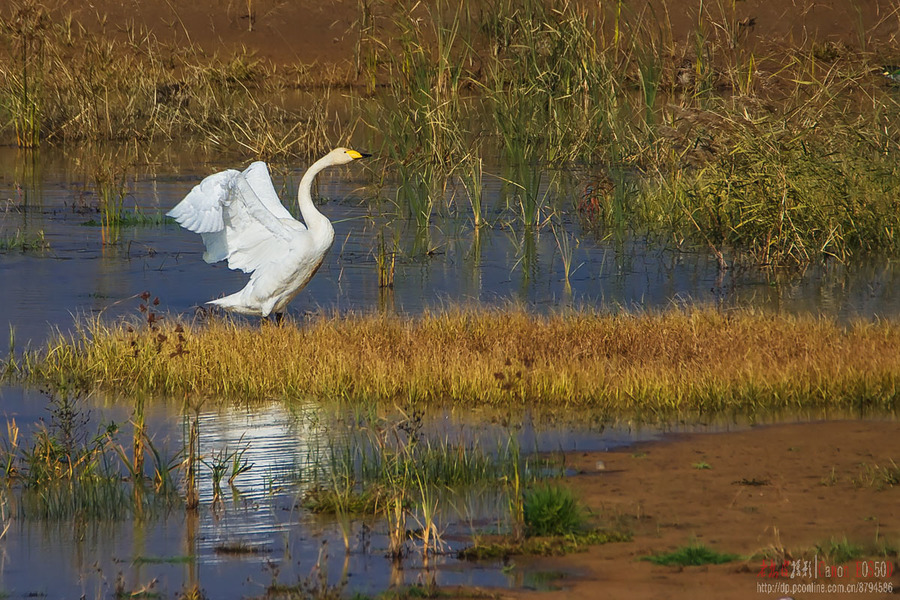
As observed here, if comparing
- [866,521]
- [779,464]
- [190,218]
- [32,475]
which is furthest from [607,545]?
[190,218]

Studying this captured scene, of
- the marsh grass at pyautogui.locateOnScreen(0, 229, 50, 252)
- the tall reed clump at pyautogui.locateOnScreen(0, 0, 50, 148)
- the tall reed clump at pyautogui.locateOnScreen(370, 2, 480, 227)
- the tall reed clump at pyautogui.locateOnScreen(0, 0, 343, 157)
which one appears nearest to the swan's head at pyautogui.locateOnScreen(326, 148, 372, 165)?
the tall reed clump at pyautogui.locateOnScreen(370, 2, 480, 227)

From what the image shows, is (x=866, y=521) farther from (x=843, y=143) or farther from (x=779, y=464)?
(x=843, y=143)

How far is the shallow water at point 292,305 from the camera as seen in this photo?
17.9ft

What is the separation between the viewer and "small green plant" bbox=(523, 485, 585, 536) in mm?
5676

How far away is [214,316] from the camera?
10.4 metres

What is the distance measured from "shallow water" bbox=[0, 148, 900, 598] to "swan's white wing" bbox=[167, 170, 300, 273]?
1053 millimetres

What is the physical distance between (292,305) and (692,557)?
7338 mm

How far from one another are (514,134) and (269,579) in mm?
11104

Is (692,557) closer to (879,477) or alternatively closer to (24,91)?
(879,477)

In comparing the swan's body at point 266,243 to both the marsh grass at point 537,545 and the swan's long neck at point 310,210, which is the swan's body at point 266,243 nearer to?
the swan's long neck at point 310,210

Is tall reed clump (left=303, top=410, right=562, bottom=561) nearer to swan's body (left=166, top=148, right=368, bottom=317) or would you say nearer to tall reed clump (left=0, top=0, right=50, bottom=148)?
swan's body (left=166, top=148, right=368, bottom=317)

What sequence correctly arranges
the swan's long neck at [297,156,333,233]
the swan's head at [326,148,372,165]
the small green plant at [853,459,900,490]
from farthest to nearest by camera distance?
1. the swan's head at [326,148,372,165]
2. the swan's long neck at [297,156,333,233]
3. the small green plant at [853,459,900,490]

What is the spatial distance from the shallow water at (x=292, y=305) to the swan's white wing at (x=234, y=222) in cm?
105

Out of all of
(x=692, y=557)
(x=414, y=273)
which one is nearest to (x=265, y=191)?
(x=414, y=273)
